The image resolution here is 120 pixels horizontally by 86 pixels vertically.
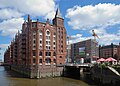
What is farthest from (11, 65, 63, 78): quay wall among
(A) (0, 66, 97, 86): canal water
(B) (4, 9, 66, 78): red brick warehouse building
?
(A) (0, 66, 97, 86): canal water

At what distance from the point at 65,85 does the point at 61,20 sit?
39.8 meters

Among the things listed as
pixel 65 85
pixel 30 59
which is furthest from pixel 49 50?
A: pixel 65 85

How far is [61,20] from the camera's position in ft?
290

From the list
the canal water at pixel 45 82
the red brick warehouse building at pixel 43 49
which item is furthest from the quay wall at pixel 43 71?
the canal water at pixel 45 82

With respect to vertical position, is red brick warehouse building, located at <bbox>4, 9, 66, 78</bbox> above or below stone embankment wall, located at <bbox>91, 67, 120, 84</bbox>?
above

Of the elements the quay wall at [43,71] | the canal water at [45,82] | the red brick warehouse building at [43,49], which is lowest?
the canal water at [45,82]

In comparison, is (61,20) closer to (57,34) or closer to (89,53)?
(57,34)

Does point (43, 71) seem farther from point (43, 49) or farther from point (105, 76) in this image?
point (105, 76)

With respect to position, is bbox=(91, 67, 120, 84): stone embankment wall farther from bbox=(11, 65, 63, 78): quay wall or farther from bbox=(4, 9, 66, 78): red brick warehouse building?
bbox=(4, 9, 66, 78): red brick warehouse building

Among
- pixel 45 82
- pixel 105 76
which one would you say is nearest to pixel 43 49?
pixel 45 82

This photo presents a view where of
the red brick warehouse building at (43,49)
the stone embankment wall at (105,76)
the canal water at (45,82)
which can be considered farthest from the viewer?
the red brick warehouse building at (43,49)

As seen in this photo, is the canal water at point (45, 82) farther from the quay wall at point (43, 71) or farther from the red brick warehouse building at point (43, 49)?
the red brick warehouse building at point (43, 49)

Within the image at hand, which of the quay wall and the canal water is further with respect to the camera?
the quay wall

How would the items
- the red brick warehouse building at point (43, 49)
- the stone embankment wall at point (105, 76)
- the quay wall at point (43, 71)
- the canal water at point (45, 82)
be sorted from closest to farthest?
1. the stone embankment wall at point (105, 76)
2. the canal water at point (45, 82)
3. the quay wall at point (43, 71)
4. the red brick warehouse building at point (43, 49)
